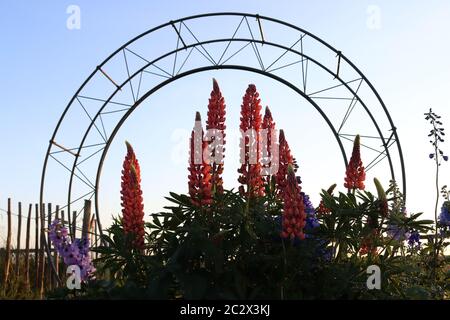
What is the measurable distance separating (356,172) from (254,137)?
1.31 meters

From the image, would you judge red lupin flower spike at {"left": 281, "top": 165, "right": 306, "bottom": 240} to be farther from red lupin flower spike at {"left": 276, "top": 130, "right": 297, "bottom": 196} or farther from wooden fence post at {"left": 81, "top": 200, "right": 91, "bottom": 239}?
wooden fence post at {"left": 81, "top": 200, "right": 91, "bottom": 239}

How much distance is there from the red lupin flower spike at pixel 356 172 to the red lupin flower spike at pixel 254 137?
1.11 metres

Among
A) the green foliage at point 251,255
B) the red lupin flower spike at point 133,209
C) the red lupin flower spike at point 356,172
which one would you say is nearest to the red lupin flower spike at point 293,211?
the green foliage at point 251,255

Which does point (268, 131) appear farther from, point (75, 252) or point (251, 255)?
point (75, 252)

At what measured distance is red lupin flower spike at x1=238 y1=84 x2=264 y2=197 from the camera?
4.68 metres

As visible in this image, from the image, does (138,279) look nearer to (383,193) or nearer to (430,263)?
(383,193)

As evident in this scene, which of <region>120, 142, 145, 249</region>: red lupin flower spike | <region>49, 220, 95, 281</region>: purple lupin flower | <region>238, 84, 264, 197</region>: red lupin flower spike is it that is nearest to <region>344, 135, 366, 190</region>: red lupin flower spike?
<region>238, 84, 264, 197</region>: red lupin flower spike

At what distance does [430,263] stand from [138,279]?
4.14m

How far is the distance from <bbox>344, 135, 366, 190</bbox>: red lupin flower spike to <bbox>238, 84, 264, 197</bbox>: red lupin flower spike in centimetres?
111

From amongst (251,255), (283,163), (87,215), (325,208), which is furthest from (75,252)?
(87,215)

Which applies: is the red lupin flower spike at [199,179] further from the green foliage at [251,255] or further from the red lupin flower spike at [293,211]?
the red lupin flower spike at [293,211]

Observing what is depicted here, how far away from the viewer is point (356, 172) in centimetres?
550

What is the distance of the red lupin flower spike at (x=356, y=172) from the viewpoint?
5477mm
